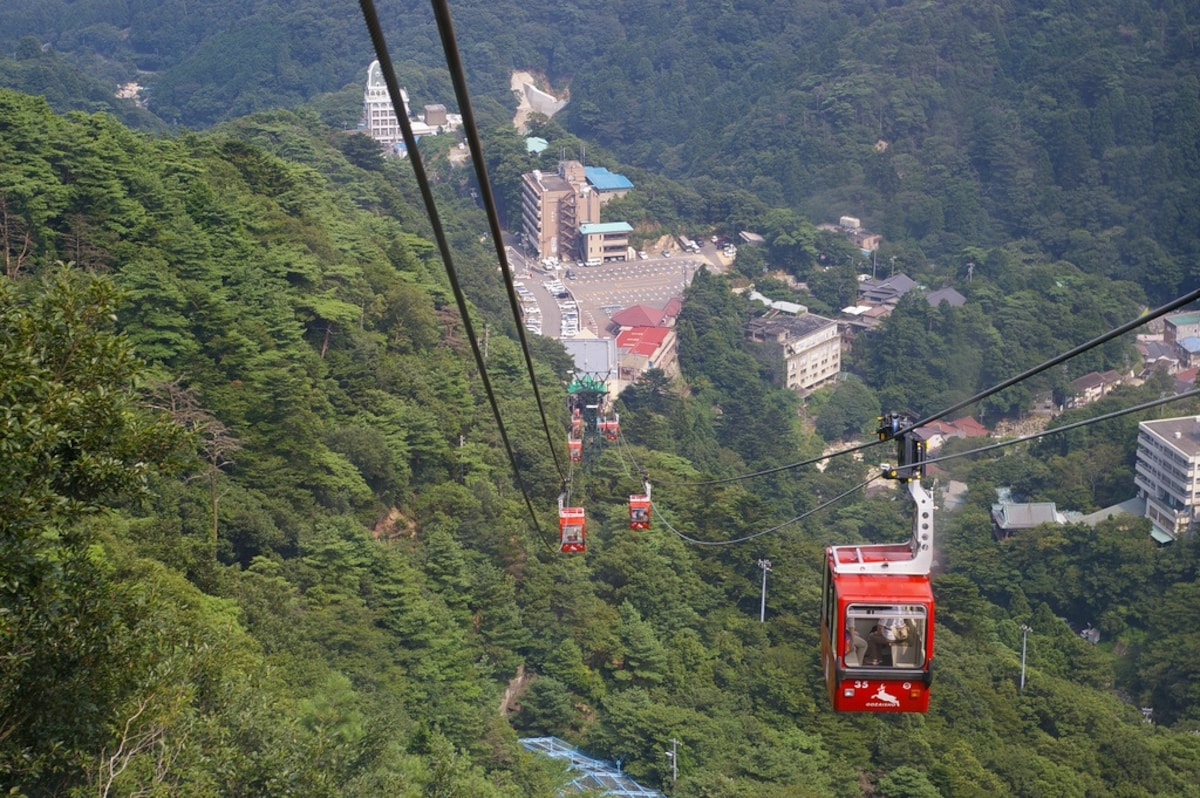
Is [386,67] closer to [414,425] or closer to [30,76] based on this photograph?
[414,425]

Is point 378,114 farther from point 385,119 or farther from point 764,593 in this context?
point 764,593

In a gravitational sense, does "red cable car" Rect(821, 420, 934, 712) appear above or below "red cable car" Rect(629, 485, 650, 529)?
below

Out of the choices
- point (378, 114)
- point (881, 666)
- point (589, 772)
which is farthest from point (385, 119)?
point (881, 666)

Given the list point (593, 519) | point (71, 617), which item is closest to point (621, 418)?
point (593, 519)

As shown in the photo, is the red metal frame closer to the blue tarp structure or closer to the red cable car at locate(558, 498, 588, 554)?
the red cable car at locate(558, 498, 588, 554)

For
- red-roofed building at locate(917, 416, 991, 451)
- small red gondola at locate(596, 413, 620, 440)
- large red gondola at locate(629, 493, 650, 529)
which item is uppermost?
red-roofed building at locate(917, 416, 991, 451)

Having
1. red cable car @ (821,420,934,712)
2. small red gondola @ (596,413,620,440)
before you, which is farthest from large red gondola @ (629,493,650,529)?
small red gondola @ (596,413,620,440)
